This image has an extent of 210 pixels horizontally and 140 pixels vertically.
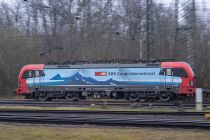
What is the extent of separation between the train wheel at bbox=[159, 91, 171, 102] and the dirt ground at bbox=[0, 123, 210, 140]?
62.7 ft

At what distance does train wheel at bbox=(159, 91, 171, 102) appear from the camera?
32281 millimetres

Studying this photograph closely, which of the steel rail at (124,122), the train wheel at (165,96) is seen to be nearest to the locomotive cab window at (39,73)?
the train wheel at (165,96)

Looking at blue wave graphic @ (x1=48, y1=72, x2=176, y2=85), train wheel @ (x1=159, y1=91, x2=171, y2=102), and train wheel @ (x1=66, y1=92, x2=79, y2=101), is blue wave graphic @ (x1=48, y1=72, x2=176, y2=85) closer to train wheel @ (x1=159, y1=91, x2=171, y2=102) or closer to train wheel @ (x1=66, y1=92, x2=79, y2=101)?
train wheel @ (x1=66, y1=92, x2=79, y2=101)

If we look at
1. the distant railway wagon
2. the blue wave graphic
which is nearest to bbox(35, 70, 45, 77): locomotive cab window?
the distant railway wagon

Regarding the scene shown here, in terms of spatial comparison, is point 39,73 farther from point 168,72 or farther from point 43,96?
point 168,72

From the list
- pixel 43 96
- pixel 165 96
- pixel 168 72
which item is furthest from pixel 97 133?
pixel 43 96

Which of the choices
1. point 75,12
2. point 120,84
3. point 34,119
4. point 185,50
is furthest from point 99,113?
point 75,12

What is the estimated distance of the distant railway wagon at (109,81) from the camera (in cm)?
3225

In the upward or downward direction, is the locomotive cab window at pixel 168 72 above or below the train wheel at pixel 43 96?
above

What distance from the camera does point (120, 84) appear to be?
33688 millimetres

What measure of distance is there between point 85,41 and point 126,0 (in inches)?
267

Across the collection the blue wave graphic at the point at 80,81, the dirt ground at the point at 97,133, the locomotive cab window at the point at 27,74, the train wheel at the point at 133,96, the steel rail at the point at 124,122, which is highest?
the locomotive cab window at the point at 27,74

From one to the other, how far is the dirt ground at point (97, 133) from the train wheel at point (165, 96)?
1912cm

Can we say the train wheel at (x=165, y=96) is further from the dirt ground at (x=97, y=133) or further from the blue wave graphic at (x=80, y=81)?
the dirt ground at (x=97, y=133)
